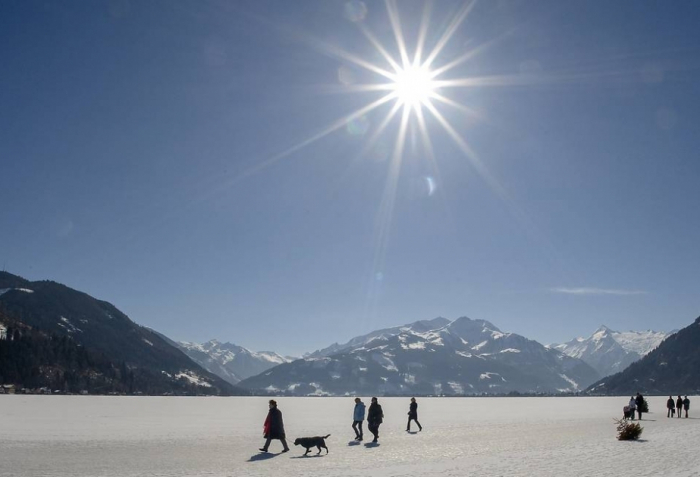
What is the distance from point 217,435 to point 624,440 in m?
23.3

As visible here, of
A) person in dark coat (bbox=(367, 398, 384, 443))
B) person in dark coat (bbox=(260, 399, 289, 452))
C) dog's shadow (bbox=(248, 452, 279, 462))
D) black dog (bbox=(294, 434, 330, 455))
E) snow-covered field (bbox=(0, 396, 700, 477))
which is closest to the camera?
snow-covered field (bbox=(0, 396, 700, 477))

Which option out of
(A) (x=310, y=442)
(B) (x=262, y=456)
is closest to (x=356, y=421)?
(A) (x=310, y=442)

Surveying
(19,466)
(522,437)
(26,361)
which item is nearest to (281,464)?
(19,466)

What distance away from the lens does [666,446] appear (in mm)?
26406

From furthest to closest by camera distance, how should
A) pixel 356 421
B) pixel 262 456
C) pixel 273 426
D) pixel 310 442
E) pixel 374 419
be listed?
pixel 356 421 < pixel 374 419 < pixel 273 426 < pixel 310 442 < pixel 262 456

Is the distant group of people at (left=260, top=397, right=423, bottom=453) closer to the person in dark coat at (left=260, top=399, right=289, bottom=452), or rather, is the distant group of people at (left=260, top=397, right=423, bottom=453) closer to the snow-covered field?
the person in dark coat at (left=260, top=399, right=289, bottom=452)

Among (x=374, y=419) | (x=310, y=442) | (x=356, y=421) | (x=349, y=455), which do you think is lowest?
(x=349, y=455)

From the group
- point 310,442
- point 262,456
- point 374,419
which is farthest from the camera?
point 374,419

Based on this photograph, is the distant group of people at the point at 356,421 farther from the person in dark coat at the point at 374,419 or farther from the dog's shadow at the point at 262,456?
the dog's shadow at the point at 262,456

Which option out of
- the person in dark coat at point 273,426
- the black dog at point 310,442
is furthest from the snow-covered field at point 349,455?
the person in dark coat at point 273,426

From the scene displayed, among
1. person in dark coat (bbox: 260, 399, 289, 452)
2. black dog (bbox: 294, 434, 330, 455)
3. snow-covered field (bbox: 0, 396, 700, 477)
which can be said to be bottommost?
snow-covered field (bbox: 0, 396, 700, 477)

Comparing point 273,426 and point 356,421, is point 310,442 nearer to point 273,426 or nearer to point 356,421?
point 273,426

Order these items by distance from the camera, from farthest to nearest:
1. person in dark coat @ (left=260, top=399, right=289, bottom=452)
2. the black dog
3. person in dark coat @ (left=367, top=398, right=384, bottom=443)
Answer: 1. person in dark coat @ (left=367, top=398, right=384, bottom=443)
2. person in dark coat @ (left=260, top=399, right=289, bottom=452)
3. the black dog

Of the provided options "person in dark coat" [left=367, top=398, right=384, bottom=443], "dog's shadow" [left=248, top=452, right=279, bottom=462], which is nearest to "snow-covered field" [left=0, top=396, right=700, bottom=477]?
"dog's shadow" [left=248, top=452, right=279, bottom=462]
